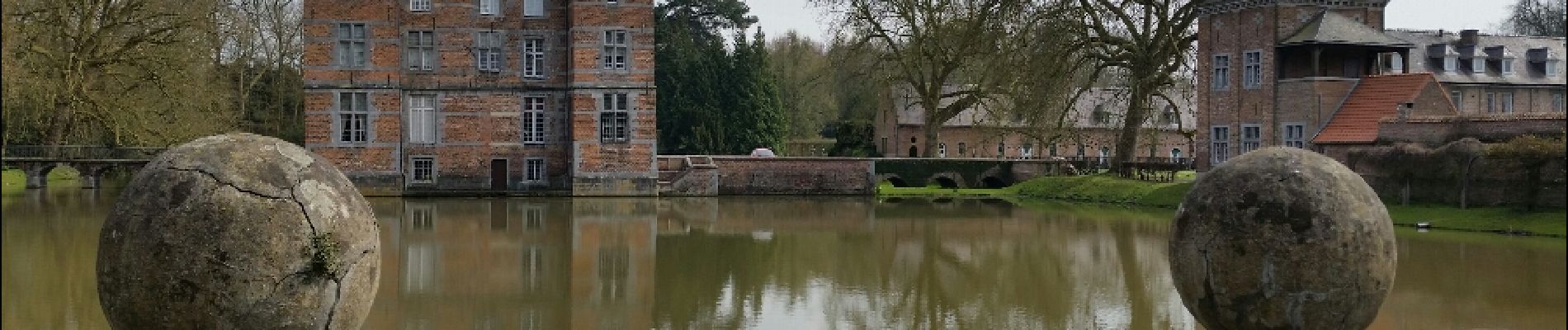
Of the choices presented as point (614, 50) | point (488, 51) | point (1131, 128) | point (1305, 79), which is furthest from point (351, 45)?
point (1305, 79)

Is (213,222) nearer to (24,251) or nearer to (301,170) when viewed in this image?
(301,170)

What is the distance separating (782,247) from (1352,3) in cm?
1649

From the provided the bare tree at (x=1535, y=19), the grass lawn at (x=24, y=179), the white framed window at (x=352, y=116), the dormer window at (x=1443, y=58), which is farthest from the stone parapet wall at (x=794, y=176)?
the bare tree at (x=1535, y=19)

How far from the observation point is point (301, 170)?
26.3 feet

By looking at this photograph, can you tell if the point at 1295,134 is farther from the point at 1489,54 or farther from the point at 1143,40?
the point at 1489,54

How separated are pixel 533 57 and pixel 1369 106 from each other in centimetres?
1962

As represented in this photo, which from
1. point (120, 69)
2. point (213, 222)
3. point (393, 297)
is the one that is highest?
point (120, 69)

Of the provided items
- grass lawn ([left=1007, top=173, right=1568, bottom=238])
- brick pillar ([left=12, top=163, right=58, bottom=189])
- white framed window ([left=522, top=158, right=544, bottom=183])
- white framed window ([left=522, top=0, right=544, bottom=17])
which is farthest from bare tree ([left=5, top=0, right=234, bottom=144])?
grass lawn ([left=1007, top=173, right=1568, bottom=238])

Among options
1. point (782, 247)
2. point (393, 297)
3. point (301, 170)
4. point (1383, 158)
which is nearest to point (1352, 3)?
point (1383, 158)

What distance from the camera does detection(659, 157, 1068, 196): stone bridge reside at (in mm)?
37969

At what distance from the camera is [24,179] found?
43156 mm

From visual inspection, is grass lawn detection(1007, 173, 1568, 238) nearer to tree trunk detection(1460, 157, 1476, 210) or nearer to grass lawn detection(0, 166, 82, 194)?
tree trunk detection(1460, 157, 1476, 210)

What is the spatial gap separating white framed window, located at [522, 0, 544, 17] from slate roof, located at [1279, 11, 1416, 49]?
17627mm

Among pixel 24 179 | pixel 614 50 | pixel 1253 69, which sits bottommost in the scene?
pixel 24 179
